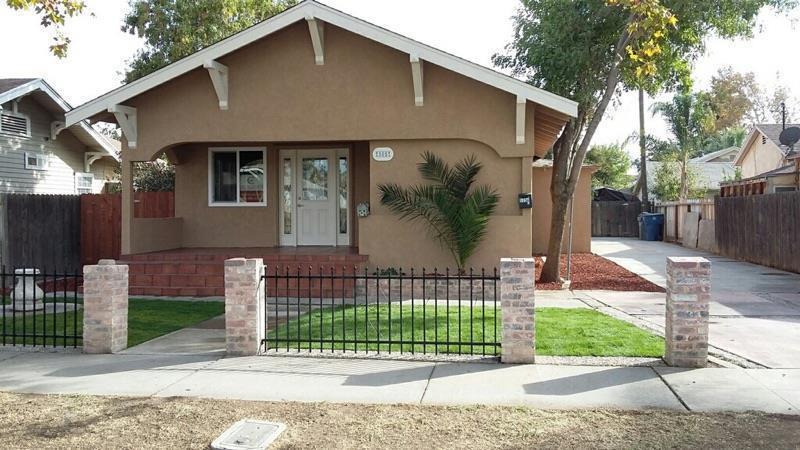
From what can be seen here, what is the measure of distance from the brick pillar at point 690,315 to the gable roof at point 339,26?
4989mm

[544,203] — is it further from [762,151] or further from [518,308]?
[762,151]

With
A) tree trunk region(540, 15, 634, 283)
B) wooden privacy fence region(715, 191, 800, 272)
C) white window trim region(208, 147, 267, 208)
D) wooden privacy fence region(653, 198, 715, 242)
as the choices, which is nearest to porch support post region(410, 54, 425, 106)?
tree trunk region(540, 15, 634, 283)

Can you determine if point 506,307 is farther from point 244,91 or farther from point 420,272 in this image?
point 244,91

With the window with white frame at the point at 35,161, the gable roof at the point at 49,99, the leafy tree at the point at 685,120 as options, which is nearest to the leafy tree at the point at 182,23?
the gable roof at the point at 49,99

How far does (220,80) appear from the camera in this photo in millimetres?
12508

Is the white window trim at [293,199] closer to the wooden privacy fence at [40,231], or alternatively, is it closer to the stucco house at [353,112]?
the stucco house at [353,112]

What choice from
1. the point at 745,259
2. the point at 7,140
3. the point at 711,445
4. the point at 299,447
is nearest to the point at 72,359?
the point at 299,447

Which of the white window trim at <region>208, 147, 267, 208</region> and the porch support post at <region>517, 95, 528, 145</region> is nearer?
the porch support post at <region>517, 95, 528, 145</region>

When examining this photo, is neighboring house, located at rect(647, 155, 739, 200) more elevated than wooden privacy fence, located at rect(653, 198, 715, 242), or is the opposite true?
neighboring house, located at rect(647, 155, 739, 200)

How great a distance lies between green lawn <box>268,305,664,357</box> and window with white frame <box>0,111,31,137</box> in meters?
10.9

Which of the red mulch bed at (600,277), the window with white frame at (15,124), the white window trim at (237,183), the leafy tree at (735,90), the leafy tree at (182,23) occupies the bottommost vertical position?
the red mulch bed at (600,277)

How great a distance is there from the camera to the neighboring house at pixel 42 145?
1631 centimetres

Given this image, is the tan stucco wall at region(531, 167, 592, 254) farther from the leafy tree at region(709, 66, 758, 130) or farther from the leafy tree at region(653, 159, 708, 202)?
the leafy tree at region(709, 66, 758, 130)

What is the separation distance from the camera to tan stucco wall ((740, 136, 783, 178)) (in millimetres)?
30547
